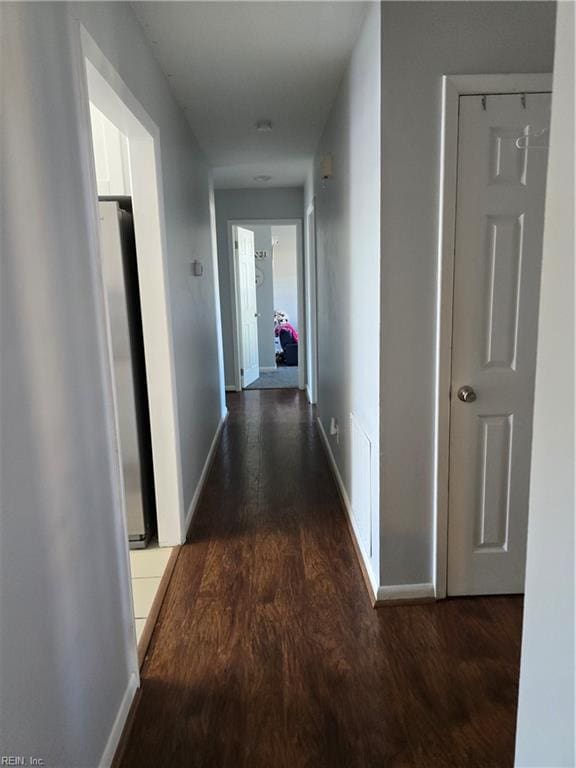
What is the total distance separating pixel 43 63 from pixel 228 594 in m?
2.08

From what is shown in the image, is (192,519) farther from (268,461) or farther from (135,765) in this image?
(135,765)

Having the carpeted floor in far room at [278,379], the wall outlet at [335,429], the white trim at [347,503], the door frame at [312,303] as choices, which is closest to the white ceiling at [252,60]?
the door frame at [312,303]

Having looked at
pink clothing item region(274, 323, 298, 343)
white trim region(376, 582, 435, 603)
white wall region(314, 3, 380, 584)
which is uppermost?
white wall region(314, 3, 380, 584)

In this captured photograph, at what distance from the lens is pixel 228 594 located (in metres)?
2.36

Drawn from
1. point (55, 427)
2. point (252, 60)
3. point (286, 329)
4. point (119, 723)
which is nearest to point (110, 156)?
point (252, 60)

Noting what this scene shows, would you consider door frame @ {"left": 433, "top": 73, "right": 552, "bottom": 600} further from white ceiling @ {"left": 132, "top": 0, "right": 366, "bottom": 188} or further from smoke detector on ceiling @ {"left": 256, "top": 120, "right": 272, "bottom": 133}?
smoke detector on ceiling @ {"left": 256, "top": 120, "right": 272, "bottom": 133}

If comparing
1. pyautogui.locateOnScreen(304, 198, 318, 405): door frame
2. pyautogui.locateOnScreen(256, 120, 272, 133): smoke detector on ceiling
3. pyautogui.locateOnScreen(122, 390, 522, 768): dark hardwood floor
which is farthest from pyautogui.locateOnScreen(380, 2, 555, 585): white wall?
pyautogui.locateOnScreen(304, 198, 318, 405): door frame

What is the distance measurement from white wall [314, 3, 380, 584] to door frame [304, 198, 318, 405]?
1.05 metres

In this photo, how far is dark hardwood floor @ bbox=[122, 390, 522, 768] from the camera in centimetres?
157

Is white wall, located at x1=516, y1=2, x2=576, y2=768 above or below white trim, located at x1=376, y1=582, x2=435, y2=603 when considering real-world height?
above

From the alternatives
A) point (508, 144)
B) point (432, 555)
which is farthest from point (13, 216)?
point (432, 555)

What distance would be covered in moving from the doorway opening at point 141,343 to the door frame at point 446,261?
1.25 metres

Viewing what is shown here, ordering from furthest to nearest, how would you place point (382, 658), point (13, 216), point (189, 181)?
1. point (189, 181)
2. point (382, 658)
3. point (13, 216)

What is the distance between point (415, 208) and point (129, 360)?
1.55 meters
